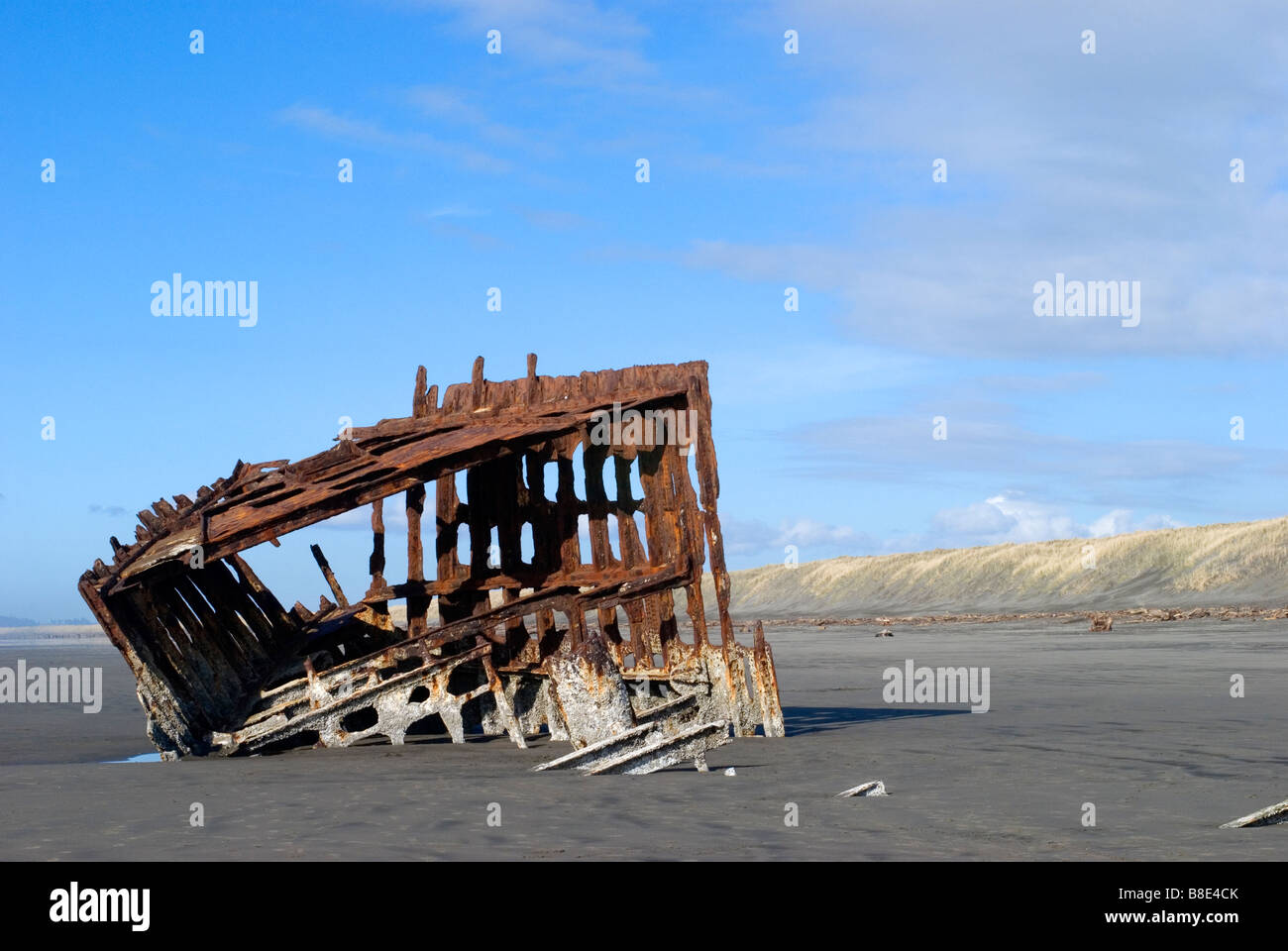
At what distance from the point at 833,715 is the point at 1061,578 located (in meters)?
40.0

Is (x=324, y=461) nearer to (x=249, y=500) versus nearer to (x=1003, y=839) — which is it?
Result: (x=249, y=500)

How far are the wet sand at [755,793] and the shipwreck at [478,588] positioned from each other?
469 millimetres

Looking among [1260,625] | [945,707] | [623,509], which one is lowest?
[1260,625]

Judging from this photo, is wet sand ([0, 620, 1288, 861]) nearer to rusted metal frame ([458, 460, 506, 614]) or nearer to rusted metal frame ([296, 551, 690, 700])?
rusted metal frame ([296, 551, 690, 700])

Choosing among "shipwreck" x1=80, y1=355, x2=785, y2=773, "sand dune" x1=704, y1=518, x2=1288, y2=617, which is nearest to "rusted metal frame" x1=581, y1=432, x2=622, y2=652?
"shipwreck" x1=80, y1=355, x2=785, y2=773

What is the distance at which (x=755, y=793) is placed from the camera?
8391mm

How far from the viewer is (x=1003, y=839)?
663 cm

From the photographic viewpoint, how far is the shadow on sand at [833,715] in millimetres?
13047

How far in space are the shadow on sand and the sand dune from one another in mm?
27610

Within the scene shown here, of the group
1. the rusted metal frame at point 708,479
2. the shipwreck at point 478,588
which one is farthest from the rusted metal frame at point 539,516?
the rusted metal frame at point 708,479

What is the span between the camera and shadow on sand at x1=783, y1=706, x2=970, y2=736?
13047 millimetres
